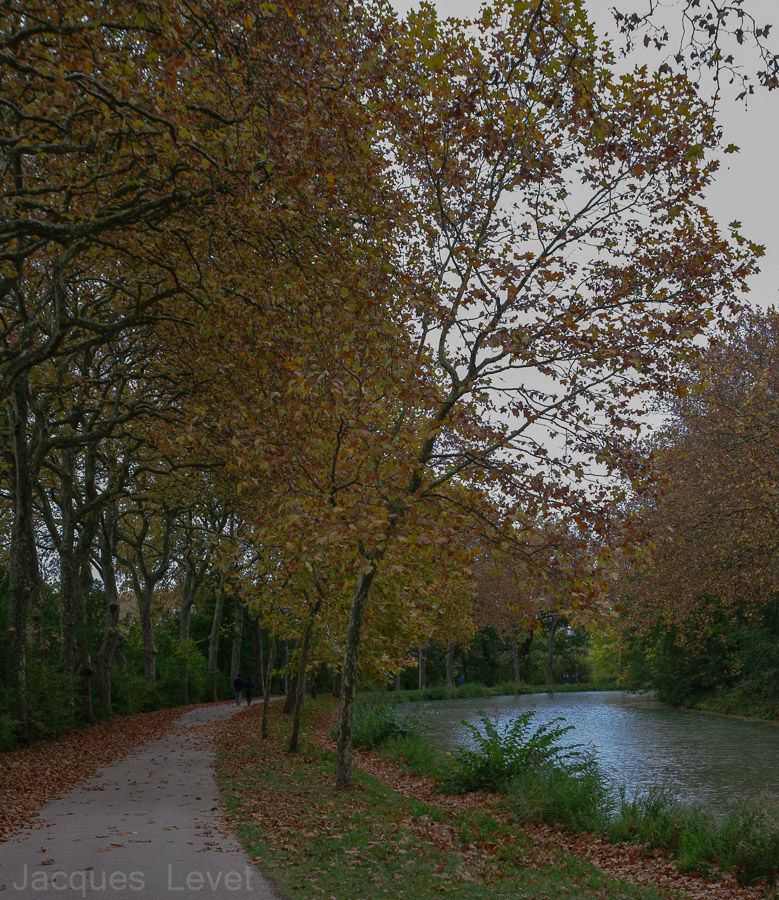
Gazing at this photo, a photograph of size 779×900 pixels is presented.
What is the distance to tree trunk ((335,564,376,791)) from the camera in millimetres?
11477

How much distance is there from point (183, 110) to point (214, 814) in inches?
358

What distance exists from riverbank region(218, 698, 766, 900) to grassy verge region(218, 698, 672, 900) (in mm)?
14

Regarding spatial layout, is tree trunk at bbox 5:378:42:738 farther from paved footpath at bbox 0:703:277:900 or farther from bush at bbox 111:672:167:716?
bush at bbox 111:672:167:716

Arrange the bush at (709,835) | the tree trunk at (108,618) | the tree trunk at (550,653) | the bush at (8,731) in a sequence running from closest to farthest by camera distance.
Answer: the bush at (709,835) → the bush at (8,731) → the tree trunk at (108,618) → the tree trunk at (550,653)

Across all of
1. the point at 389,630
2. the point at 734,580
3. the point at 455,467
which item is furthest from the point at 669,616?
the point at 455,467

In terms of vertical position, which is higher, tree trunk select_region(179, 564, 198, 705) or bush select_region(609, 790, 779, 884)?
tree trunk select_region(179, 564, 198, 705)

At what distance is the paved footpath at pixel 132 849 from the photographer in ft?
20.2

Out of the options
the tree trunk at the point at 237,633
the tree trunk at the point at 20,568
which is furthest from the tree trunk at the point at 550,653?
the tree trunk at the point at 20,568

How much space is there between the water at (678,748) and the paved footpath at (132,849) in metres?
5.84

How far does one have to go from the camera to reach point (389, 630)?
58.4 ft

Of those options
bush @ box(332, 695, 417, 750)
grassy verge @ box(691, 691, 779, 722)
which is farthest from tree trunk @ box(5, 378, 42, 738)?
grassy verge @ box(691, 691, 779, 722)

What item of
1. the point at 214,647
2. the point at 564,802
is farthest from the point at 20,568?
the point at 214,647

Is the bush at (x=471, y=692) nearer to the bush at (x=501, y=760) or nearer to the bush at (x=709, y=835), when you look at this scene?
the bush at (x=501, y=760)

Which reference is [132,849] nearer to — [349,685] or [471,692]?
[349,685]
